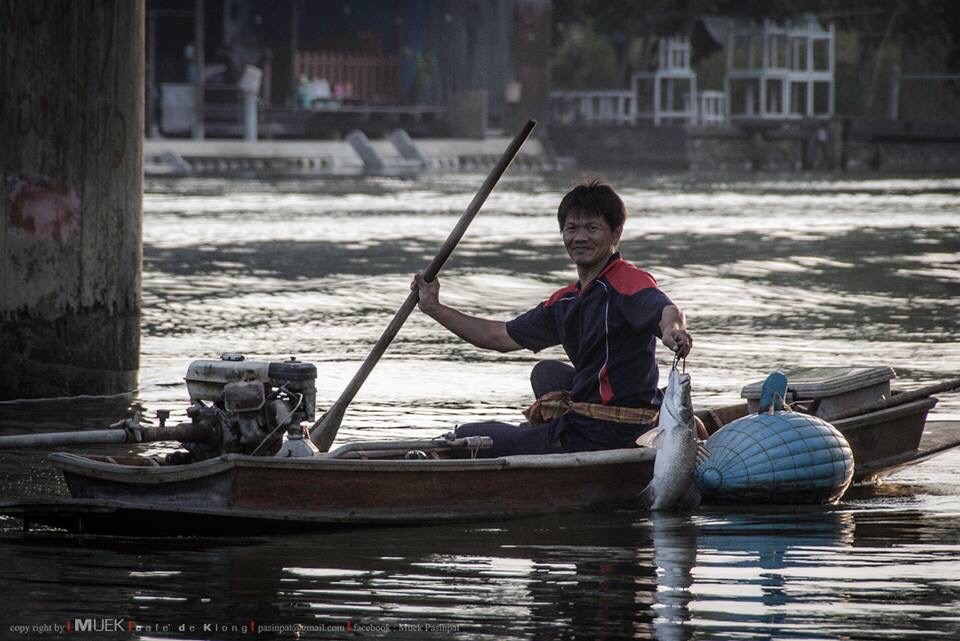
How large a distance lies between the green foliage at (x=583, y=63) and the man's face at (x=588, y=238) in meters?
50.1

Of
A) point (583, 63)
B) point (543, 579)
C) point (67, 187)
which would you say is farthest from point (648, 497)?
point (583, 63)

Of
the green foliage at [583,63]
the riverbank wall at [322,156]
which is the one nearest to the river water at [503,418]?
the riverbank wall at [322,156]

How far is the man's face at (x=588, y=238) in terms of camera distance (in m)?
7.14

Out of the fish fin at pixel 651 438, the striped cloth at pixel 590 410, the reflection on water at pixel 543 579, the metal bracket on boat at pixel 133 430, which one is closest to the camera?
the reflection on water at pixel 543 579

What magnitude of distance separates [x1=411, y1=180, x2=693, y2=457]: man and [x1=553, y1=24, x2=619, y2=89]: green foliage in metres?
49.8

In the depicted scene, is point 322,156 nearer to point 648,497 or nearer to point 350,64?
point 350,64

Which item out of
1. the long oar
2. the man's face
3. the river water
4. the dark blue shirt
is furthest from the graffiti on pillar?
the man's face

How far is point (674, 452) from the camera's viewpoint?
7211mm

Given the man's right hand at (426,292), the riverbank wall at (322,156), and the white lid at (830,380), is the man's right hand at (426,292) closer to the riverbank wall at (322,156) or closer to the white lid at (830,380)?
the white lid at (830,380)

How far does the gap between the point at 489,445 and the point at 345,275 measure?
10548 millimetres

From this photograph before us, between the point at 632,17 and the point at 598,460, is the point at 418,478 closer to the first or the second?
the point at 598,460

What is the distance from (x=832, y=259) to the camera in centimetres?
1994

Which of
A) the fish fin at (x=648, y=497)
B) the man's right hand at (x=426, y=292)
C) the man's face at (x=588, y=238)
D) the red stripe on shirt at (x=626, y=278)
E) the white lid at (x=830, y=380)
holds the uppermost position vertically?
the man's face at (x=588, y=238)

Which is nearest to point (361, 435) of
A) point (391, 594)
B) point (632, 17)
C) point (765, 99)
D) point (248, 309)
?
point (391, 594)
